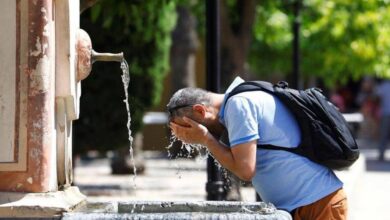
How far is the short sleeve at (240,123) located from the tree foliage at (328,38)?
9098 millimetres

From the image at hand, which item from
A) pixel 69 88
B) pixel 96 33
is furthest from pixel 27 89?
pixel 96 33

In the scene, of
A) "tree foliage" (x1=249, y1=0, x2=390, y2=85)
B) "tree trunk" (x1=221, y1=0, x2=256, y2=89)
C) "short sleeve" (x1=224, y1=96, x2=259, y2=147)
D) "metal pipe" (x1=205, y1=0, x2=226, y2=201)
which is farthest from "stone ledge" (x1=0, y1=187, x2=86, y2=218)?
"tree foliage" (x1=249, y1=0, x2=390, y2=85)

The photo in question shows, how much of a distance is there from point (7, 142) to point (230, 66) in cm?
795

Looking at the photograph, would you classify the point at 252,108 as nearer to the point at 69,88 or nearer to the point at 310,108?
the point at 310,108

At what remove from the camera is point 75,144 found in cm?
1559

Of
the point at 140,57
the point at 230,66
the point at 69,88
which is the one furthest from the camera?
the point at 140,57

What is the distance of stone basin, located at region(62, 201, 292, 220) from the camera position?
4961 millimetres

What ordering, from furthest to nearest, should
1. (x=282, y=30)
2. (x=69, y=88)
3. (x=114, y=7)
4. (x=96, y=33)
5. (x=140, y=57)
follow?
(x=282, y=30) < (x=140, y=57) < (x=96, y=33) < (x=114, y=7) < (x=69, y=88)

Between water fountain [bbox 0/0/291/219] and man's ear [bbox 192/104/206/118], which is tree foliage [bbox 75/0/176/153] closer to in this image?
water fountain [bbox 0/0/291/219]

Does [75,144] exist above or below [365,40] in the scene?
below

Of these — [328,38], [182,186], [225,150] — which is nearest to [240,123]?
[225,150]

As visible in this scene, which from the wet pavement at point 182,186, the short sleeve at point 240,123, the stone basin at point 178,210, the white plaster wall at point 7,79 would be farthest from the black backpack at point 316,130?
the wet pavement at point 182,186

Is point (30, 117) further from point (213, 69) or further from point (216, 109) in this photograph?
point (213, 69)

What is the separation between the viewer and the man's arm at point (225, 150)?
16.6 feet
